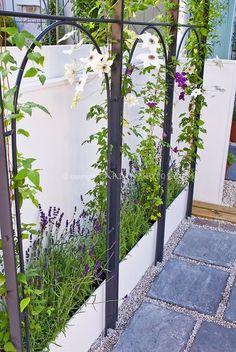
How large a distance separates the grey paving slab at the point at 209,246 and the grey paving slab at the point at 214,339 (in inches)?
23.6

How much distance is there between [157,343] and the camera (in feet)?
6.01

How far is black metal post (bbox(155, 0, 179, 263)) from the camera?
7.14 ft

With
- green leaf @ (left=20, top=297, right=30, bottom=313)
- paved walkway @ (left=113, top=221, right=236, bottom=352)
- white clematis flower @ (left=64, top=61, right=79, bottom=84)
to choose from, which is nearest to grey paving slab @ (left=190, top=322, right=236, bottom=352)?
paved walkway @ (left=113, top=221, right=236, bottom=352)

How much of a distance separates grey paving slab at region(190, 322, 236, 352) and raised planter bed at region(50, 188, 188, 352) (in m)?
0.43

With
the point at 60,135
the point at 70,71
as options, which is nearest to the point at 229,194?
the point at 60,135

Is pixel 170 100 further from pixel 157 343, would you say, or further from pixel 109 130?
pixel 157 343

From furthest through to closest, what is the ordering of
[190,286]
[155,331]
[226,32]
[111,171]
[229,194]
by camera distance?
[226,32], [229,194], [190,286], [155,331], [111,171]

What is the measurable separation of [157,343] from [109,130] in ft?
3.37

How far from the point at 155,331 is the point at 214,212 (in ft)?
4.93

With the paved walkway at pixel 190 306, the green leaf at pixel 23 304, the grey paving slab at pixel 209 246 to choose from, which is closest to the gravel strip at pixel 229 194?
the grey paving slab at pixel 209 246

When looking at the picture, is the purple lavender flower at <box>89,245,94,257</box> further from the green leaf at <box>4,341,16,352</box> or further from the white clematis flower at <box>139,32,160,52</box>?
the white clematis flower at <box>139,32,160,52</box>

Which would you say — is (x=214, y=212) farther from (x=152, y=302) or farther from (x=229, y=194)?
(x=152, y=302)

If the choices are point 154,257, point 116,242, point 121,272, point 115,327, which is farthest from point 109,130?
point 154,257

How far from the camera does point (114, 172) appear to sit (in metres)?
1.67
